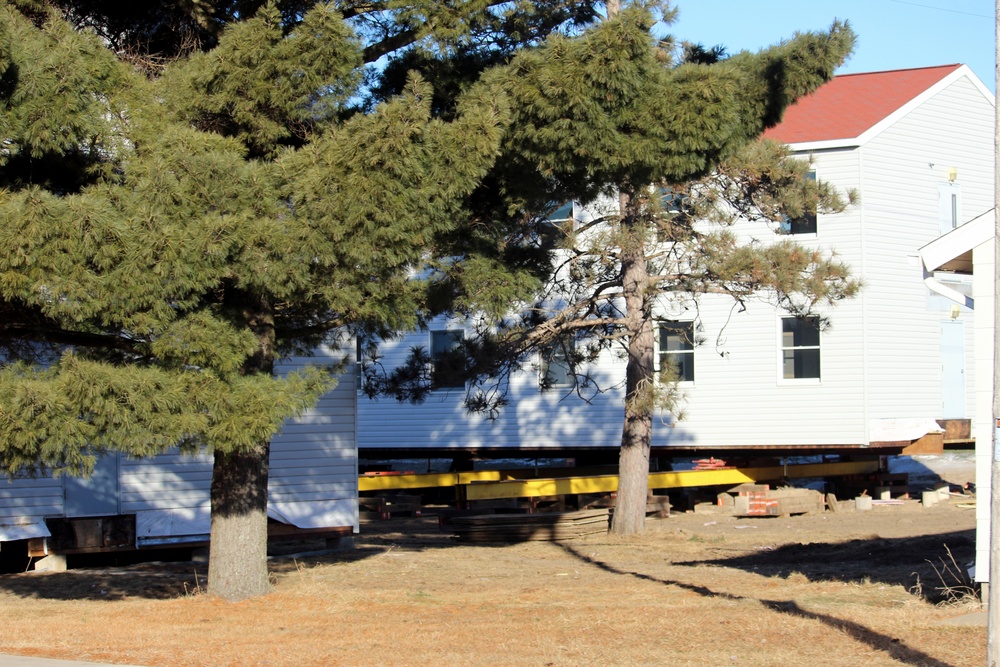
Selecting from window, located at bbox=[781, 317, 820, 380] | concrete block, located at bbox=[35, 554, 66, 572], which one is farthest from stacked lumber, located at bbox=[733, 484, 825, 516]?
concrete block, located at bbox=[35, 554, 66, 572]

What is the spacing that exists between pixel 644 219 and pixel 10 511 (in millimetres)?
9719

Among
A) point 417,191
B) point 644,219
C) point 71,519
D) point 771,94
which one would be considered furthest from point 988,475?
point 71,519

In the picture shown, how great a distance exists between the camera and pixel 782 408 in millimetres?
21359

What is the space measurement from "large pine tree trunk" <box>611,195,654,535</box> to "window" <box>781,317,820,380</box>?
511 centimetres

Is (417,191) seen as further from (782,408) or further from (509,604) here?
(782,408)

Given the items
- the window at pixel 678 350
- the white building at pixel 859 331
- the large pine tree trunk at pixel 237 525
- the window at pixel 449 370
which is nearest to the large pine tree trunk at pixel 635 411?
the window at pixel 449 370

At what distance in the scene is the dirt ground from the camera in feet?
25.5

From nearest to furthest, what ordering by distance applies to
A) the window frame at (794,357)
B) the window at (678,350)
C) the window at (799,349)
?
1. the window frame at (794,357)
2. the window at (799,349)
3. the window at (678,350)

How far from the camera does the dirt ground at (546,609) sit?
25.5 feet

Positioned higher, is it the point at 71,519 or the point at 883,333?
the point at 883,333

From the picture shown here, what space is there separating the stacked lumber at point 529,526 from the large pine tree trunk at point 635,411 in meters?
0.52

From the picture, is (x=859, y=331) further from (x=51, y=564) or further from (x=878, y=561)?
(x=51, y=564)

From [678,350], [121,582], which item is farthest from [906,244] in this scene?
[121,582]

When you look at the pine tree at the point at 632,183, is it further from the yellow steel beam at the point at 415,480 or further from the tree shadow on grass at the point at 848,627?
the yellow steel beam at the point at 415,480
